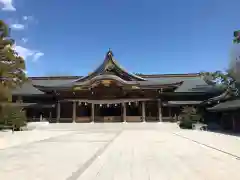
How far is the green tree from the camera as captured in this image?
2230 cm

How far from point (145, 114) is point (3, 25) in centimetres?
2358

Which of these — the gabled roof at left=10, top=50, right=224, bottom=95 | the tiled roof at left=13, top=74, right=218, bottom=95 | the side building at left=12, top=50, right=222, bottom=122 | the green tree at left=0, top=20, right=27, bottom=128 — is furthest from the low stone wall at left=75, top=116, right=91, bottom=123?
the green tree at left=0, top=20, right=27, bottom=128

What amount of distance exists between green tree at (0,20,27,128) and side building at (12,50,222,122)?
41.9 feet

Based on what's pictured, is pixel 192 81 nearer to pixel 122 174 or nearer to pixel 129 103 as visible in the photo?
pixel 129 103

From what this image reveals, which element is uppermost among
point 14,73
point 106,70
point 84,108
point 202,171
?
point 106,70

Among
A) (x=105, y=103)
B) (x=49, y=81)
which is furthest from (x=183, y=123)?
(x=49, y=81)

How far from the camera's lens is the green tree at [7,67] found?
878 inches

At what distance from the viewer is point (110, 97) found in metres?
38.5

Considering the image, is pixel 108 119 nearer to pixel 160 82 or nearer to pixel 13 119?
pixel 160 82

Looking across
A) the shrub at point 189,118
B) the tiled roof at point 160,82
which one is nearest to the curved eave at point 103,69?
the tiled roof at point 160,82

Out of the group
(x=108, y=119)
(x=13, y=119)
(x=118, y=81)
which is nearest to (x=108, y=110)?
(x=108, y=119)

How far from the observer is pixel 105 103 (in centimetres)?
3684

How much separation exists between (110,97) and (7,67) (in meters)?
18.1

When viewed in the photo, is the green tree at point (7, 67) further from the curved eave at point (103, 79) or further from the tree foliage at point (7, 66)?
the curved eave at point (103, 79)
